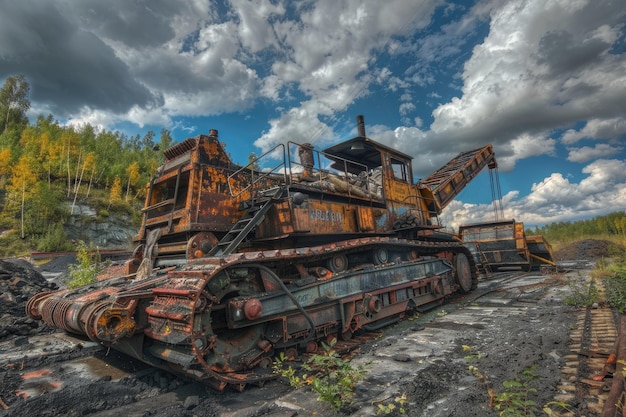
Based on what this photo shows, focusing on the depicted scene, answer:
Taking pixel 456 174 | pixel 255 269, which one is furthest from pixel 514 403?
pixel 456 174

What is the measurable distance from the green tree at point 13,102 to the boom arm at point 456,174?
64842 millimetres

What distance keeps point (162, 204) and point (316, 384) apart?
4547 mm

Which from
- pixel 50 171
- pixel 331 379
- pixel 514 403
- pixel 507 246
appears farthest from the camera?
pixel 50 171

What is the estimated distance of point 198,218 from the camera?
572 cm

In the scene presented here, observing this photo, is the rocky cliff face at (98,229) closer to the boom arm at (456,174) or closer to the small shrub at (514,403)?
the boom arm at (456,174)

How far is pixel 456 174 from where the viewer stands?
11555mm

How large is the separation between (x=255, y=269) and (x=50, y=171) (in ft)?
177

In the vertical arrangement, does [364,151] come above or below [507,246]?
above

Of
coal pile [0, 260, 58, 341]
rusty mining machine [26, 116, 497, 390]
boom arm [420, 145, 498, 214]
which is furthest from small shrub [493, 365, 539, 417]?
coal pile [0, 260, 58, 341]

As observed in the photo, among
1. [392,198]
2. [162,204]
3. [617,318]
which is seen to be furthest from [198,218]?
[617,318]

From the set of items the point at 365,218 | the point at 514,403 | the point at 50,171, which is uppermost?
the point at 50,171

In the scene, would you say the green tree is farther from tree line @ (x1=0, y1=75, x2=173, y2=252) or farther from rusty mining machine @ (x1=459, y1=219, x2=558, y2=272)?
rusty mining machine @ (x1=459, y1=219, x2=558, y2=272)

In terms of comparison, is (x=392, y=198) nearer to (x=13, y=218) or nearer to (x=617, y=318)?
(x=617, y=318)

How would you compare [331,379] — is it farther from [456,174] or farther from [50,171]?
[50,171]
